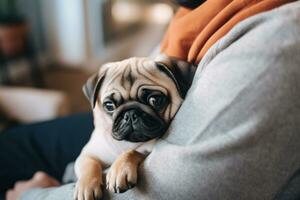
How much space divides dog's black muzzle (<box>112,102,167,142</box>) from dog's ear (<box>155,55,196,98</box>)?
0.20 ft

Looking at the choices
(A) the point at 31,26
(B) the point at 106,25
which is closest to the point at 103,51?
(B) the point at 106,25

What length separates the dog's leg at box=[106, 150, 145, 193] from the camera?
0.58 metres

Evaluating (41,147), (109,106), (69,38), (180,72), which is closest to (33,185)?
(41,147)

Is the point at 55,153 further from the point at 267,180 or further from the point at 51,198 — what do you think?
the point at 267,180

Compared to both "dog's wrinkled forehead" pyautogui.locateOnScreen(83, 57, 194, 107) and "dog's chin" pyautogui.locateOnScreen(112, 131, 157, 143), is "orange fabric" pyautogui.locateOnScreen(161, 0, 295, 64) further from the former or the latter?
"dog's chin" pyautogui.locateOnScreen(112, 131, 157, 143)

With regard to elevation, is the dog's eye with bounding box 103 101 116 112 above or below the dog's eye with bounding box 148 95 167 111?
below

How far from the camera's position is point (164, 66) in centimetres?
63

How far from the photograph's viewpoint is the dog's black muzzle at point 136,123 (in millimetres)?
618

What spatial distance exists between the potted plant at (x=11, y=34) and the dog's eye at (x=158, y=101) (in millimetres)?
1972

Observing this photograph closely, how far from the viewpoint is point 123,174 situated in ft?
1.93

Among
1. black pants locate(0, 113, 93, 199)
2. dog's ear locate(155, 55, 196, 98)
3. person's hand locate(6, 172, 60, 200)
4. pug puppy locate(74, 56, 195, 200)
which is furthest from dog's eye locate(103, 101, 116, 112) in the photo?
black pants locate(0, 113, 93, 199)

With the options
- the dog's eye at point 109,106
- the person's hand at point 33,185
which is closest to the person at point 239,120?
the dog's eye at point 109,106

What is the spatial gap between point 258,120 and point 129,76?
244 millimetres

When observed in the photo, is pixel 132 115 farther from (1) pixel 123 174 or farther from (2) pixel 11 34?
(2) pixel 11 34
